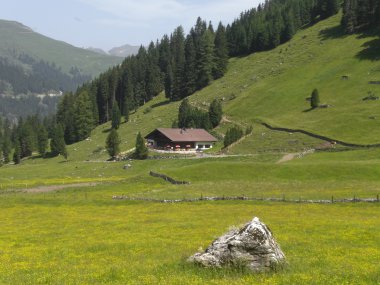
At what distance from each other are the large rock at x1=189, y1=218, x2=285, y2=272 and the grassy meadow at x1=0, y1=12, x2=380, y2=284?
54 centimetres

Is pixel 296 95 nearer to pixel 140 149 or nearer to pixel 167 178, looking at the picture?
pixel 140 149

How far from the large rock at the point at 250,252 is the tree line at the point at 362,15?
165 metres

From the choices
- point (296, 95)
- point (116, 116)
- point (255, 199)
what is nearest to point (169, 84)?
point (116, 116)

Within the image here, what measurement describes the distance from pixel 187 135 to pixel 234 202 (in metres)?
73.4

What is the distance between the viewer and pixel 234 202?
51.8m

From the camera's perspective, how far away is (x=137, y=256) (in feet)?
76.7

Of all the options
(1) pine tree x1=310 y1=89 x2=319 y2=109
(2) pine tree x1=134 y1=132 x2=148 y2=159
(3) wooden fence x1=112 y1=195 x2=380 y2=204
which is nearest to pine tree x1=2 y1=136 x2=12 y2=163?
(2) pine tree x1=134 y1=132 x2=148 y2=159

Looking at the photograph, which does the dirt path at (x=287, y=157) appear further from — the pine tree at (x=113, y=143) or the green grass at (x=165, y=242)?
the pine tree at (x=113, y=143)

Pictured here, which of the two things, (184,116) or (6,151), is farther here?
(6,151)

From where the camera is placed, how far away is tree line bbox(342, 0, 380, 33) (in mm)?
160500

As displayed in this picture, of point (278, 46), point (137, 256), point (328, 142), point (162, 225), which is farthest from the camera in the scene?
point (278, 46)

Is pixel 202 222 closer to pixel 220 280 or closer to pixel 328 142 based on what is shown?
pixel 220 280

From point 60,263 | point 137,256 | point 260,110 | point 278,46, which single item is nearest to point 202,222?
point 137,256

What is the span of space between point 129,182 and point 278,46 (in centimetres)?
13897
